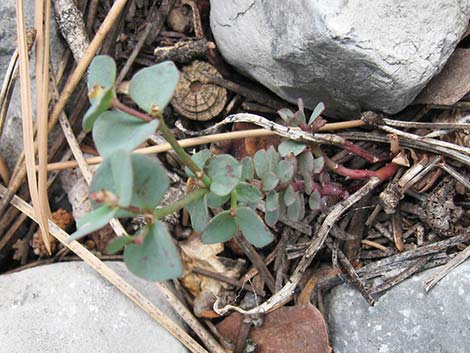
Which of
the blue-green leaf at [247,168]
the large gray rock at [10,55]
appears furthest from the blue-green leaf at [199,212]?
the large gray rock at [10,55]

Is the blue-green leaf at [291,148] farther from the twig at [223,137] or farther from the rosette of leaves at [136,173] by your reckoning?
the rosette of leaves at [136,173]

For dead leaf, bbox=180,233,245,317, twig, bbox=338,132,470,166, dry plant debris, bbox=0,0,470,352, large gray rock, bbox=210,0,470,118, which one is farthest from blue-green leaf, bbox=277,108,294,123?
dead leaf, bbox=180,233,245,317

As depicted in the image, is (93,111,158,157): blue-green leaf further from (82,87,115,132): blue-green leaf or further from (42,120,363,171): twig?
(42,120,363,171): twig

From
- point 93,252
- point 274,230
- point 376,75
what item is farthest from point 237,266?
point 376,75

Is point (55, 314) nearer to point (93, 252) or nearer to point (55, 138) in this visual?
point (93, 252)

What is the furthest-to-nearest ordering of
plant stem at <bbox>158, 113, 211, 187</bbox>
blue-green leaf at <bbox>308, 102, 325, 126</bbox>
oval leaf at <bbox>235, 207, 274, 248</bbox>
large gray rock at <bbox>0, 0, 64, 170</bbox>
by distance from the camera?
large gray rock at <bbox>0, 0, 64, 170</bbox>, blue-green leaf at <bbox>308, 102, 325, 126</bbox>, oval leaf at <bbox>235, 207, 274, 248</bbox>, plant stem at <bbox>158, 113, 211, 187</bbox>

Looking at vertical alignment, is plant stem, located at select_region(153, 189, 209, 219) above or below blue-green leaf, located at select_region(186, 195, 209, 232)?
above
